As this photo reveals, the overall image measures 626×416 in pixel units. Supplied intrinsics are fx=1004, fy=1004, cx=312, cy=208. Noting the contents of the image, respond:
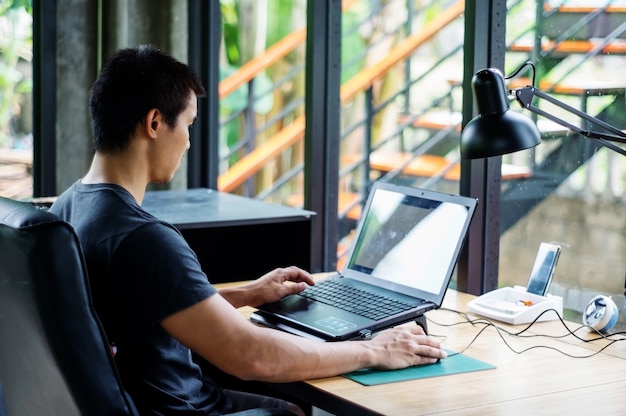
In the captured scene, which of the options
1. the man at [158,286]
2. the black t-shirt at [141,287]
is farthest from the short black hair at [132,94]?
the black t-shirt at [141,287]

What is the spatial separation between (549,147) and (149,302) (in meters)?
1.46

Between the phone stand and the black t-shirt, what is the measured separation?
2.44 ft

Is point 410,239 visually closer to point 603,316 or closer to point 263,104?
point 603,316

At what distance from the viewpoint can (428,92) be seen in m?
3.98

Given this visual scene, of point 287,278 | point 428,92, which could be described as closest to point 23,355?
point 287,278

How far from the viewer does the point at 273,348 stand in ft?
5.83

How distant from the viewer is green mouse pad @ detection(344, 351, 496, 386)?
182cm

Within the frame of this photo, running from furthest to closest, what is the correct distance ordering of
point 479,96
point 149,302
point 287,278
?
point 287,278
point 479,96
point 149,302

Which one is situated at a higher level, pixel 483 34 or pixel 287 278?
pixel 483 34

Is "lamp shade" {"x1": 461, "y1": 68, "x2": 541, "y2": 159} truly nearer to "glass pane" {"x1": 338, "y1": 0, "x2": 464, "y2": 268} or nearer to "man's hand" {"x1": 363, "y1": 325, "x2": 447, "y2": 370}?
"man's hand" {"x1": 363, "y1": 325, "x2": 447, "y2": 370}

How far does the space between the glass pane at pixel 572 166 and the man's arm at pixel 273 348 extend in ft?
2.85

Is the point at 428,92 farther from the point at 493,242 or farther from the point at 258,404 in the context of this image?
the point at 258,404

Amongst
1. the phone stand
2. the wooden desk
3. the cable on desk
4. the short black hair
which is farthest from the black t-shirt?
the phone stand

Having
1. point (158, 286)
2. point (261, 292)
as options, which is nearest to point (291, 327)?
point (261, 292)
